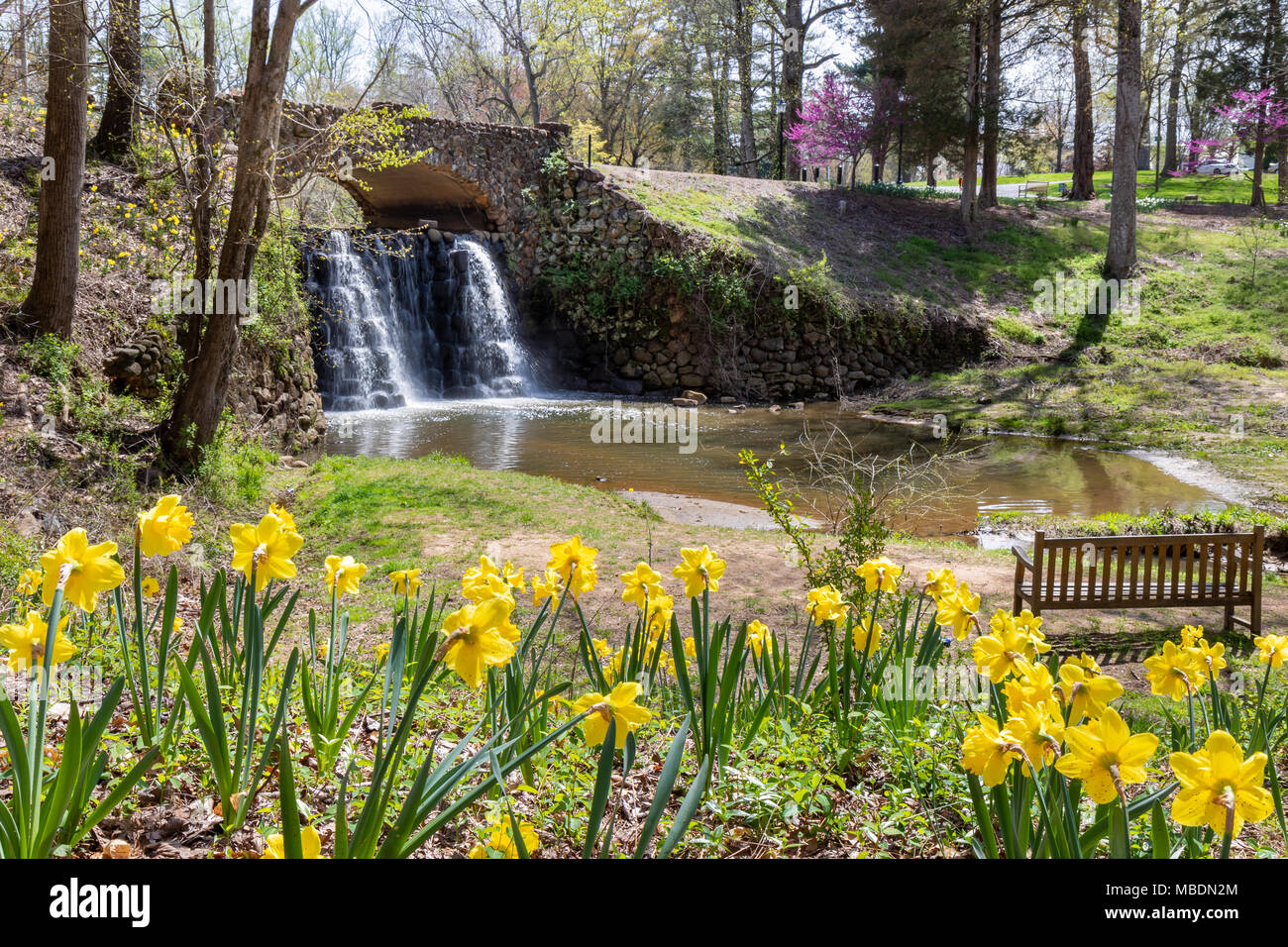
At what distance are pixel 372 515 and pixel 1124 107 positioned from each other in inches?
685

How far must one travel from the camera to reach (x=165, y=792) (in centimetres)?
195

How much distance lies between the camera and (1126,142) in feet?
57.4

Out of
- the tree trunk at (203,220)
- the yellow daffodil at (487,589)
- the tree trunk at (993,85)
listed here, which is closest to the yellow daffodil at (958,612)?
the yellow daffodil at (487,589)

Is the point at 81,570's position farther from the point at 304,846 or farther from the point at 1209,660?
the point at 1209,660

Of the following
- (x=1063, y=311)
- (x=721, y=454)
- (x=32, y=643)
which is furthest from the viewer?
(x=1063, y=311)


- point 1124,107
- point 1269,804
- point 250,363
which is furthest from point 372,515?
point 1124,107

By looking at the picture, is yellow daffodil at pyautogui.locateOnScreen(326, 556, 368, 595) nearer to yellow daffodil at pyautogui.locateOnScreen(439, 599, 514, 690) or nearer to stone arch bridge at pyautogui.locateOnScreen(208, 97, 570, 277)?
yellow daffodil at pyautogui.locateOnScreen(439, 599, 514, 690)

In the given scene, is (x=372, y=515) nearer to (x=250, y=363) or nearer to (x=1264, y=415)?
(x=250, y=363)

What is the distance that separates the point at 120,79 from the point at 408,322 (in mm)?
9137

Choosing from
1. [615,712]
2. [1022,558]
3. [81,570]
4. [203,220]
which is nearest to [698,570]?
[615,712]

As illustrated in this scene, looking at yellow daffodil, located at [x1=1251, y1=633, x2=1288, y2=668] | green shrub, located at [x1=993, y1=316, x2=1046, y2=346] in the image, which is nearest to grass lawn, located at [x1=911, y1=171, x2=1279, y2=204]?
green shrub, located at [x1=993, y1=316, x2=1046, y2=346]

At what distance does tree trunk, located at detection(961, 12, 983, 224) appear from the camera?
1961cm

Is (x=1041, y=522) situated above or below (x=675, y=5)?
below
